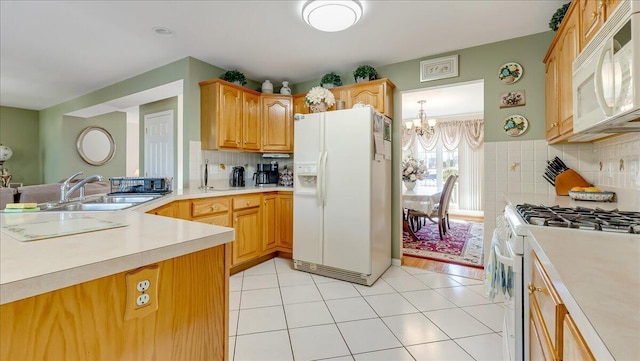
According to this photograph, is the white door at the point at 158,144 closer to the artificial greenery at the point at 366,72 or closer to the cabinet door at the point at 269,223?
the cabinet door at the point at 269,223

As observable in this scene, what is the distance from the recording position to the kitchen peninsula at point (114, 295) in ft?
1.81

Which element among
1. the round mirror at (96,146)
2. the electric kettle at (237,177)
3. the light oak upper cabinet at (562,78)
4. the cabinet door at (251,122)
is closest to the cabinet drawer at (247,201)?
the electric kettle at (237,177)

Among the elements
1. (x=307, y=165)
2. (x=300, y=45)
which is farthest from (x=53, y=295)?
(x=300, y=45)

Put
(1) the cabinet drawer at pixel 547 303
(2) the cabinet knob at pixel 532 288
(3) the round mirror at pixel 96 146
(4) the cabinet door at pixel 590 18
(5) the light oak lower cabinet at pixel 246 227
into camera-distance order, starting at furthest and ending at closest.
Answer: (3) the round mirror at pixel 96 146 < (5) the light oak lower cabinet at pixel 246 227 < (4) the cabinet door at pixel 590 18 < (2) the cabinet knob at pixel 532 288 < (1) the cabinet drawer at pixel 547 303

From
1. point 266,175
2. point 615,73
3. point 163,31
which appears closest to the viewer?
point 615,73

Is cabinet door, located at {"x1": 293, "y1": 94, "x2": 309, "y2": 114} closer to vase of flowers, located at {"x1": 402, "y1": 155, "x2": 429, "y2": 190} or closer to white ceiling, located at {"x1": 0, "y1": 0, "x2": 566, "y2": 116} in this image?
white ceiling, located at {"x1": 0, "y1": 0, "x2": 566, "y2": 116}

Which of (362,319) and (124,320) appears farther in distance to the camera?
(362,319)

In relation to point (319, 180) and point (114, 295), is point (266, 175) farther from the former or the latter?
point (114, 295)

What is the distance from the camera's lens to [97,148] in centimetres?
578

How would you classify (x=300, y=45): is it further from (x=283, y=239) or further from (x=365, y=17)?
(x=283, y=239)

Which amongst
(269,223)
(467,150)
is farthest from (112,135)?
(467,150)

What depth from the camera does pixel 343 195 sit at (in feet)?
9.02

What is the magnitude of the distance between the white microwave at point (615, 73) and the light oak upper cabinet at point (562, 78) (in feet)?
1.22

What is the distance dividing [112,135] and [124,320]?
675cm
